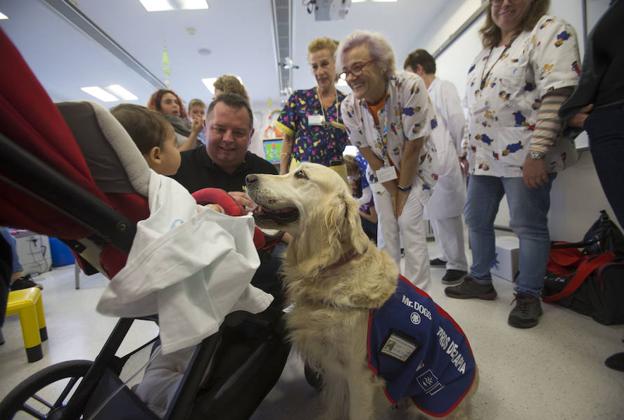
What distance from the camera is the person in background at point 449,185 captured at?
101 inches

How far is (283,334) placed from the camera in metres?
1.06

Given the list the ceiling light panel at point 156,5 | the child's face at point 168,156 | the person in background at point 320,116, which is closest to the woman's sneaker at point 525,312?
the person in background at point 320,116

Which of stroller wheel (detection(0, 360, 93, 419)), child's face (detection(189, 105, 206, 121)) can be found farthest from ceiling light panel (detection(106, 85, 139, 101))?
stroller wheel (detection(0, 360, 93, 419))

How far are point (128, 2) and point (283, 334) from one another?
5.17m

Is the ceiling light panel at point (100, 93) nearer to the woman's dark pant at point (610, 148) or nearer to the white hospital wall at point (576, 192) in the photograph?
the white hospital wall at point (576, 192)

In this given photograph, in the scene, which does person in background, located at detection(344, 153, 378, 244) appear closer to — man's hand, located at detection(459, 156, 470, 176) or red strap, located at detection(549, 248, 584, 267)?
man's hand, located at detection(459, 156, 470, 176)

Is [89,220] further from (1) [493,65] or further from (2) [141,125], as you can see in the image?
(1) [493,65]

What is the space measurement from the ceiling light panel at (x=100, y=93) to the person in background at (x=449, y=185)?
316 inches

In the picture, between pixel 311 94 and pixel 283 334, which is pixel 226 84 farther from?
pixel 283 334

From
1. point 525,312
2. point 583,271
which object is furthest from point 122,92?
point 583,271

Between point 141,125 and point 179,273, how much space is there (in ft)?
2.01

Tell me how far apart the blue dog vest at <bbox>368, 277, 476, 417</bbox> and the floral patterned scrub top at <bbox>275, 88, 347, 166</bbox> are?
1.27 m

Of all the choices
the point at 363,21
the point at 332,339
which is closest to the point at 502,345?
the point at 332,339

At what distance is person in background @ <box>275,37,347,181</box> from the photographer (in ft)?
6.69
